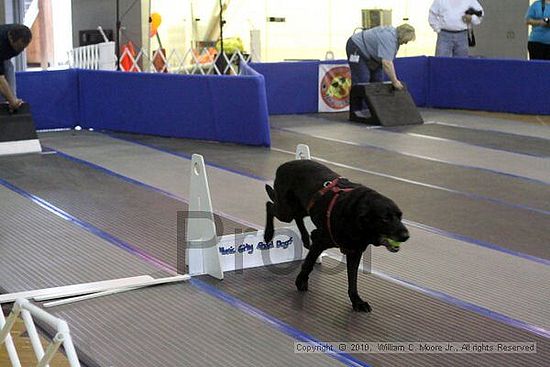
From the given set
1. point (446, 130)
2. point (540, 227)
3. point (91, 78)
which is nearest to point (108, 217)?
point (540, 227)

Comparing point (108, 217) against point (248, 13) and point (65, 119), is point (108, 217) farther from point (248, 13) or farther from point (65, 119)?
point (248, 13)

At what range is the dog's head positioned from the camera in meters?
4.21

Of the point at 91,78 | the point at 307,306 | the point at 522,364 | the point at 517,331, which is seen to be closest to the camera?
the point at 522,364

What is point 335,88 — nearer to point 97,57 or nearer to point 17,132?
point 97,57

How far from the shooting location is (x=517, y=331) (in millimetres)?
4395

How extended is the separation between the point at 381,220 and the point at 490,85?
9.71 metres

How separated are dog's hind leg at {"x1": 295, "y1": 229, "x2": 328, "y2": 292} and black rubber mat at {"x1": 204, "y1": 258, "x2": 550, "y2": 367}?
0.18 feet

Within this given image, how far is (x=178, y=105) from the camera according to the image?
35.3 ft

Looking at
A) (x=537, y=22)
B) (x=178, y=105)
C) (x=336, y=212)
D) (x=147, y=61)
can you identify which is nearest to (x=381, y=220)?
(x=336, y=212)

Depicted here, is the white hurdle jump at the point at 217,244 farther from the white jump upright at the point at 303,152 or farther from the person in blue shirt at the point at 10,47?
the person in blue shirt at the point at 10,47

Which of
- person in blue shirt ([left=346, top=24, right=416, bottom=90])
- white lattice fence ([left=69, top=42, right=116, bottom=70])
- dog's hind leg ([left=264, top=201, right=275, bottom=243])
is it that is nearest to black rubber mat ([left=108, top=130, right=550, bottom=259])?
dog's hind leg ([left=264, top=201, right=275, bottom=243])

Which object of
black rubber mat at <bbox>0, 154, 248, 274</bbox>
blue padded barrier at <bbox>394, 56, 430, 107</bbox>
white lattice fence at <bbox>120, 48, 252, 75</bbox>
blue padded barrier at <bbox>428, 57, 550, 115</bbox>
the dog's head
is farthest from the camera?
white lattice fence at <bbox>120, 48, 252, 75</bbox>

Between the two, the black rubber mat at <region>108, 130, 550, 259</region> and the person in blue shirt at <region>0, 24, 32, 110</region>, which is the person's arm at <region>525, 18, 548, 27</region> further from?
the person in blue shirt at <region>0, 24, 32, 110</region>

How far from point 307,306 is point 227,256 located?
719mm
